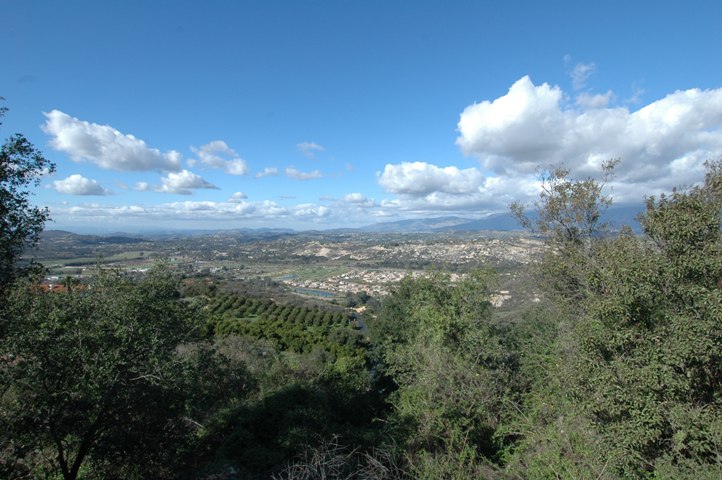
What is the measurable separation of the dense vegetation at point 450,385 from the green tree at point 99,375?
0.04 metres

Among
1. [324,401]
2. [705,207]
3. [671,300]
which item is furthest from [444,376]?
[705,207]

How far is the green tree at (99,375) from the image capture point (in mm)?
6848

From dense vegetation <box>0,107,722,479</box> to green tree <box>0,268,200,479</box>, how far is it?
0.13ft

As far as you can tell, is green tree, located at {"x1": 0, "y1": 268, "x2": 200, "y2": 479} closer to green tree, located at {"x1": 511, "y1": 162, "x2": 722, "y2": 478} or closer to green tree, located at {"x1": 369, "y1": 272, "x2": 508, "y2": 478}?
green tree, located at {"x1": 369, "y1": 272, "x2": 508, "y2": 478}

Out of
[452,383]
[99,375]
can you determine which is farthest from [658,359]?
[99,375]

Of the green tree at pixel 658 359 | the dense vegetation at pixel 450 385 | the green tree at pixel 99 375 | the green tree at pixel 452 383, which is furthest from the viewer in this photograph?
the green tree at pixel 452 383

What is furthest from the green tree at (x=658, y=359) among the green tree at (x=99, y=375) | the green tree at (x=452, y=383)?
the green tree at (x=99, y=375)

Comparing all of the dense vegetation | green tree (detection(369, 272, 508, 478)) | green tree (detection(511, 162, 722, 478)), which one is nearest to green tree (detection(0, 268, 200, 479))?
the dense vegetation

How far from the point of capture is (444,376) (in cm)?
1101

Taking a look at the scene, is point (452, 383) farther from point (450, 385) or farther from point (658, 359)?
point (658, 359)

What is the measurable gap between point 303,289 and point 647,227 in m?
73.2

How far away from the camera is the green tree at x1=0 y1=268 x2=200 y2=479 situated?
685 cm

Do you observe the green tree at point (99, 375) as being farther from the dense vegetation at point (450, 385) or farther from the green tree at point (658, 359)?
the green tree at point (658, 359)

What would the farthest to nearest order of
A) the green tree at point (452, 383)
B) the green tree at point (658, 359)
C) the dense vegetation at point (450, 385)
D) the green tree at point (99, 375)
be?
the green tree at point (452, 383) → the green tree at point (99, 375) → the dense vegetation at point (450, 385) → the green tree at point (658, 359)
